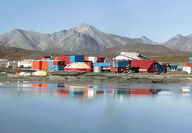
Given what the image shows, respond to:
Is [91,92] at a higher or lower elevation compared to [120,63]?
lower

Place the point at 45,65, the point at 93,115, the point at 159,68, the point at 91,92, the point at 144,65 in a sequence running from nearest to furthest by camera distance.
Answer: the point at 93,115
the point at 91,92
the point at 144,65
the point at 159,68
the point at 45,65

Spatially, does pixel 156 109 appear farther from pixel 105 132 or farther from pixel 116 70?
pixel 116 70

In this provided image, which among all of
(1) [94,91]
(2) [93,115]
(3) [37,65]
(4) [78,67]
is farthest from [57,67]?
(2) [93,115]

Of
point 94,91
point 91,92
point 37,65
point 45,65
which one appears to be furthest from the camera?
point 37,65

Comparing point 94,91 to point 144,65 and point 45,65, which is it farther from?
point 45,65

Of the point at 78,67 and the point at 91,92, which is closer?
the point at 91,92

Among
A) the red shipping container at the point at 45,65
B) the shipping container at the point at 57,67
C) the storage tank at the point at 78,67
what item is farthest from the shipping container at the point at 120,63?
the red shipping container at the point at 45,65

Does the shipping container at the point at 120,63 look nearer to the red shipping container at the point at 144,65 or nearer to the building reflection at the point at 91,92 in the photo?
the red shipping container at the point at 144,65

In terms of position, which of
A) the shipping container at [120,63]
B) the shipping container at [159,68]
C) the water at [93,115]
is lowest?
the water at [93,115]

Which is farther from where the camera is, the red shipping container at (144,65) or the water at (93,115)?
the red shipping container at (144,65)

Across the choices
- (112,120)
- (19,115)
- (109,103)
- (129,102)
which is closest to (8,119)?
(19,115)

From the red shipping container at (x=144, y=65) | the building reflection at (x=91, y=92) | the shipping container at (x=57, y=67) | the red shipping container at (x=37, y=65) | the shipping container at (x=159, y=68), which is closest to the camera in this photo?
the building reflection at (x=91, y=92)

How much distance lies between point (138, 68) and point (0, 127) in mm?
56514

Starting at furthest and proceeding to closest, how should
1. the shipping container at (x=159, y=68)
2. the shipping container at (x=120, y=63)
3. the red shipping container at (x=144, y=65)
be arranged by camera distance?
the shipping container at (x=159, y=68), the red shipping container at (x=144, y=65), the shipping container at (x=120, y=63)
